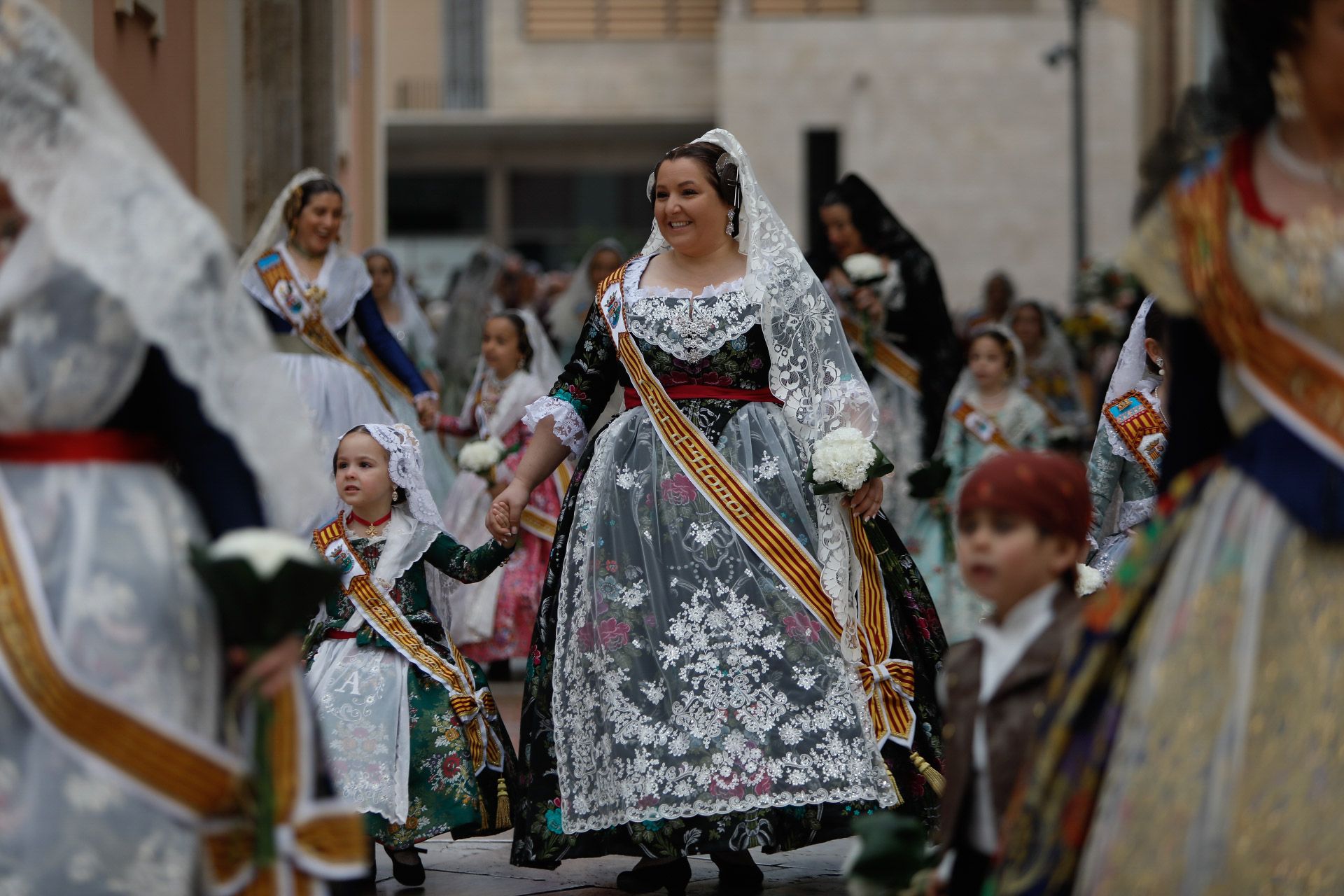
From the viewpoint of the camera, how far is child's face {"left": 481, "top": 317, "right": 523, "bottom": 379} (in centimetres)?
1037

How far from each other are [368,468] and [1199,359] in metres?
3.15

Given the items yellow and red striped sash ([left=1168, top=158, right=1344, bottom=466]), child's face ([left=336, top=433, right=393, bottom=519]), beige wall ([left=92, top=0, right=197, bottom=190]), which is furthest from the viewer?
beige wall ([left=92, top=0, right=197, bottom=190])

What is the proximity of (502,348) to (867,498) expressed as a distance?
16.7 ft

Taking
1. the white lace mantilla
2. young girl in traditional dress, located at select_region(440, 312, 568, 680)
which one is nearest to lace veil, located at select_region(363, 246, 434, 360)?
young girl in traditional dress, located at select_region(440, 312, 568, 680)

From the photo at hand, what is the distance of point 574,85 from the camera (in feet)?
122

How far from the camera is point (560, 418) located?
582 centimetres

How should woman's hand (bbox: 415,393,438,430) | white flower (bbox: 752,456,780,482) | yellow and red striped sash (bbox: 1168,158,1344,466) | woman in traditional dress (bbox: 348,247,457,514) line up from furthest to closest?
woman in traditional dress (bbox: 348,247,457,514) < woman's hand (bbox: 415,393,438,430) < white flower (bbox: 752,456,780,482) < yellow and red striped sash (bbox: 1168,158,1344,466)

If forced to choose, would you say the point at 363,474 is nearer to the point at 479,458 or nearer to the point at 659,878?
the point at 659,878

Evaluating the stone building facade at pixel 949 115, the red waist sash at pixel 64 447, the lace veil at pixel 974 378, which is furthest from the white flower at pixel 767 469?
the stone building facade at pixel 949 115

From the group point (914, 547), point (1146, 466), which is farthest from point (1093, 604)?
point (914, 547)

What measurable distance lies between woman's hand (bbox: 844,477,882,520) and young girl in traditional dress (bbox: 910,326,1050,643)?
15.5 feet

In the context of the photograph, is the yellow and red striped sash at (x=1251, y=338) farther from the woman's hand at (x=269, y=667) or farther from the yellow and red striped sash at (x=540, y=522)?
the yellow and red striped sash at (x=540, y=522)

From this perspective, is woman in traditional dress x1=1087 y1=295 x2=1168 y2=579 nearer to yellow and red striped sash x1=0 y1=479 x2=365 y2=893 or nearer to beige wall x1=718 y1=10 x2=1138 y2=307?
yellow and red striped sash x1=0 y1=479 x2=365 y2=893

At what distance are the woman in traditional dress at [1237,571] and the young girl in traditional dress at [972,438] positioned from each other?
6929mm
